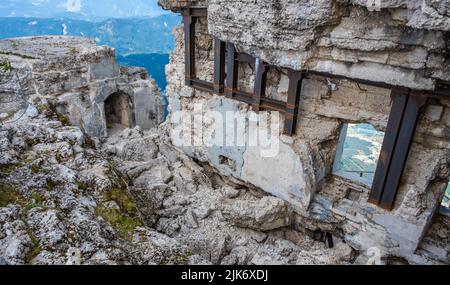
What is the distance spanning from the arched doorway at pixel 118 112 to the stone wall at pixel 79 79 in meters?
0.21

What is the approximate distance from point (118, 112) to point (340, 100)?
35.9 ft

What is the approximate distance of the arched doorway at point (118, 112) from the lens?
13547 mm

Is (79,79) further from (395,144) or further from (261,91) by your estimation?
(395,144)

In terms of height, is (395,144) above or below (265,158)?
above

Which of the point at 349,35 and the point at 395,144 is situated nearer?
the point at 349,35

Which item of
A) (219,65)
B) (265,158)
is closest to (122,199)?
(265,158)

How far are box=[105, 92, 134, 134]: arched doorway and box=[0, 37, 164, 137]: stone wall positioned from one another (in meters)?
0.21

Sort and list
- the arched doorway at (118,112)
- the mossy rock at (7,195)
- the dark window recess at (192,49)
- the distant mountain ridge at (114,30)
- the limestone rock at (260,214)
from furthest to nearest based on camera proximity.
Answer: the distant mountain ridge at (114,30) < the arched doorway at (118,112) < the dark window recess at (192,49) < the limestone rock at (260,214) < the mossy rock at (7,195)

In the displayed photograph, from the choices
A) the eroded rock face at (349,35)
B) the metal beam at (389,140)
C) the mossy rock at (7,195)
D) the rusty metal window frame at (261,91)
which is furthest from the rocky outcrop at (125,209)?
the eroded rock face at (349,35)

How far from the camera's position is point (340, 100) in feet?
18.1

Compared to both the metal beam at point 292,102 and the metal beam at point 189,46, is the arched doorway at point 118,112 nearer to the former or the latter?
the metal beam at point 189,46
